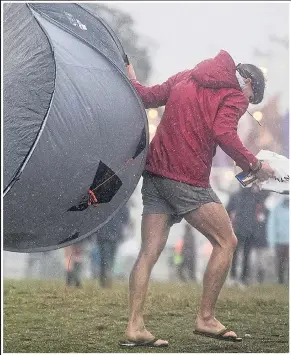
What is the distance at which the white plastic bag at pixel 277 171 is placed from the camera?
13.0 feet

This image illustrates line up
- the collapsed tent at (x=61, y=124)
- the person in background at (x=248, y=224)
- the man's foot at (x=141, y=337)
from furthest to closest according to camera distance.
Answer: the person in background at (x=248, y=224), the man's foot at (x=141, y=337), the collapsed tent at (x=61, y=124)

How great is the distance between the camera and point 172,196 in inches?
150

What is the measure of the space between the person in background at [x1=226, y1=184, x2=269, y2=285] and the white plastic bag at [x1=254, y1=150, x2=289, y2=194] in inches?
2.0

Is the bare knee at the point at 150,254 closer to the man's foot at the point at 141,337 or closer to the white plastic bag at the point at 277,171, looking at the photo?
the man's foot at the point at 141,337

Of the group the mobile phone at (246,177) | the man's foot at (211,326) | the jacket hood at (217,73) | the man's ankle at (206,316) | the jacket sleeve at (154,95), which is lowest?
the man's foot at (211,326)

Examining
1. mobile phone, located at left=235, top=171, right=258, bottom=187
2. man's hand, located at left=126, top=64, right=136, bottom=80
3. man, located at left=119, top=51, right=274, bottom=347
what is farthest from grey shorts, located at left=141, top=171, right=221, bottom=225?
man's hand, located at left=126, top=64, right=136, bottom=80

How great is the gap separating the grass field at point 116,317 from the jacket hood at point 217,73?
97 cm

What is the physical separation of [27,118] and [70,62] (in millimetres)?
306

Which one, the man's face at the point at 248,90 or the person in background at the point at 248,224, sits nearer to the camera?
the man's face at the point at 248,90

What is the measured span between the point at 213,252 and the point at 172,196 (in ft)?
1.09

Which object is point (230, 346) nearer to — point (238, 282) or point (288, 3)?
point (238, 282)

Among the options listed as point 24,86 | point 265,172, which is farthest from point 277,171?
point 24,86

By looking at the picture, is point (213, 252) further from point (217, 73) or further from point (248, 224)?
point (217, 73)

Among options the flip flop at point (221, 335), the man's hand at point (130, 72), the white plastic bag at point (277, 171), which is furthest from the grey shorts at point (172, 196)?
the flip flop at point (221, 335)
